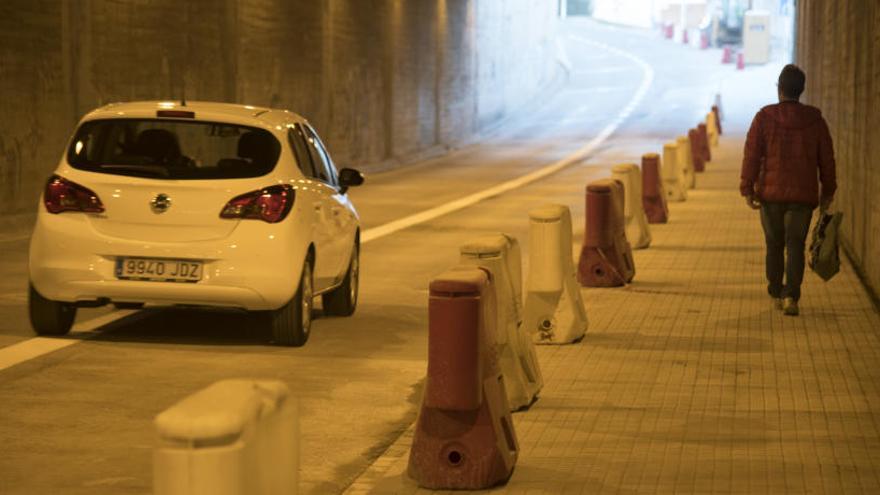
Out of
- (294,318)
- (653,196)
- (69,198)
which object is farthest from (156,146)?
(653,196)

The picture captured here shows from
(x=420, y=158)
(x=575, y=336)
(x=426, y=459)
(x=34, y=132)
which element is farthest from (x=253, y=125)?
(x=420, y=158)

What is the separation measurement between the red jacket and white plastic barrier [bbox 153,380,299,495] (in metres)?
8.50

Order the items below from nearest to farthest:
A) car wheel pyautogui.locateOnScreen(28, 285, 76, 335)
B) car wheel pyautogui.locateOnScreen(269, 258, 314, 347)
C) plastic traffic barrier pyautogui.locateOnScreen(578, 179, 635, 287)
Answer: car wheel pyautogui.locateOnScreen(269, 258, 314, 347), car wheel pyautogui.locateOnScreen(28, 285, 76, 335), plastic traffic barrier pyautogui.locateOnScreen(578, 179, 635, 287)

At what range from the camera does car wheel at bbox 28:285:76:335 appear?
1091cm

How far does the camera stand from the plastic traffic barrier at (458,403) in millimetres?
6773

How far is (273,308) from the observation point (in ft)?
34.9

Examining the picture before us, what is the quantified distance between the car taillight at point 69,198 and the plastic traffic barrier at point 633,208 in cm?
806

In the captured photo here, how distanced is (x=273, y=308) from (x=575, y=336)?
1.99 meters

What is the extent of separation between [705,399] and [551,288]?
221cm

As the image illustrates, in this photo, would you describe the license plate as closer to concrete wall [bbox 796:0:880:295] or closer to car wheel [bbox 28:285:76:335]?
car wheel [bbox 28:285:76:335]

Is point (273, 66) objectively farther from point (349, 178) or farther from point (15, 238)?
point (349, 178)

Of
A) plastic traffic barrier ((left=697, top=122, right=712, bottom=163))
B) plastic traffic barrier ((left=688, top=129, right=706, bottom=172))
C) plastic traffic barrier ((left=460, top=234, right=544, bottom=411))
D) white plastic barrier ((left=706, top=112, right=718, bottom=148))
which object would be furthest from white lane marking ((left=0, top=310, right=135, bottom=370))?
white plastic barrier ((left=706, top=112, right=718, bottom=148))

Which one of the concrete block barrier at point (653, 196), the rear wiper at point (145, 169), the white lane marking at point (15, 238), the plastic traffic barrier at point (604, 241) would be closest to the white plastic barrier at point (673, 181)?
→ the concrete block barrier at point (653, 196)

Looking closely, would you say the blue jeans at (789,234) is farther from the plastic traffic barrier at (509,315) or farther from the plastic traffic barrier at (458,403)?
the plastic traffic barrier at (458,403)
